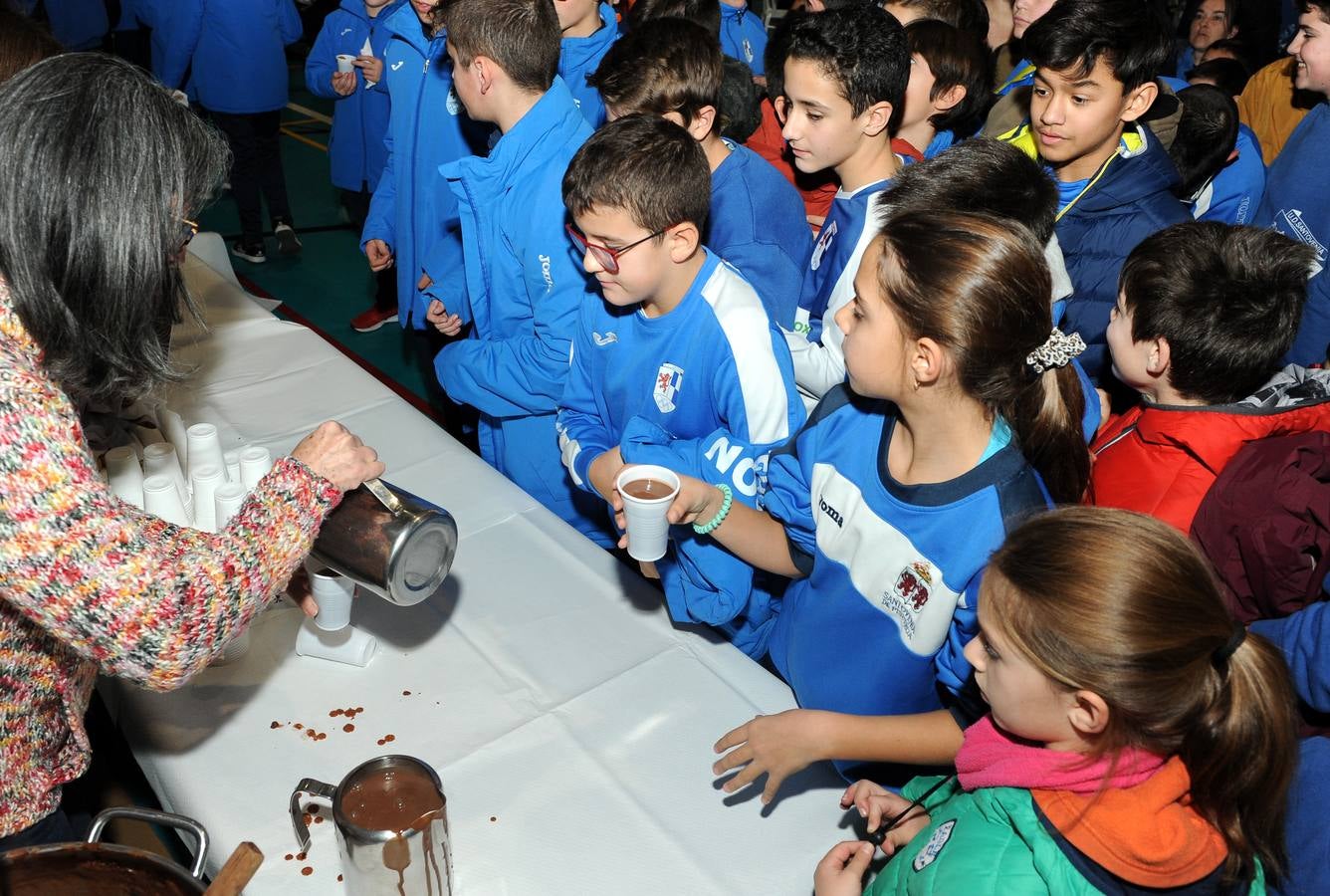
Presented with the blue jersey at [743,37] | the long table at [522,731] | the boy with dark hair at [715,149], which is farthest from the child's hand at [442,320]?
the blue jersey at [743,37]

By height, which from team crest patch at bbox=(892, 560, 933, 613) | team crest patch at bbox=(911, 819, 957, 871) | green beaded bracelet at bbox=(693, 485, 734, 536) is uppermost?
team crest patch at bbox=(892, 560, 933, 613)

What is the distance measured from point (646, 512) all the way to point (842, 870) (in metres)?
0.59

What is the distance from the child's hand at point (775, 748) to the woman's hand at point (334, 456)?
72 cm

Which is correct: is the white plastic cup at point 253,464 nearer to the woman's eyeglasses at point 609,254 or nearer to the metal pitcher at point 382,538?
the metal pitcher at point 382,538

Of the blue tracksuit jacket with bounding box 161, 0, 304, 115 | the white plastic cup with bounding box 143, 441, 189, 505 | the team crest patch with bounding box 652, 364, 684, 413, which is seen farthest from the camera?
the blue tracksuit jacket with bounding box 161, 0, 304, 115

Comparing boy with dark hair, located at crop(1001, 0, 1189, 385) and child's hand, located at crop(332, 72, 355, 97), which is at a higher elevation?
boy with dark hair, located at crop(1001, 0, 1189, 385)

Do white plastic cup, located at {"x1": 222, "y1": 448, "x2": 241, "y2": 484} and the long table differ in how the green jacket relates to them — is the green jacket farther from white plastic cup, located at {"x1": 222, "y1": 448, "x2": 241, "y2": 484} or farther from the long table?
white plastic cup, located at {"x1": 222, "y1": 448, "x2": 241, "y2": 484}

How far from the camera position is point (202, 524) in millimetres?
1828

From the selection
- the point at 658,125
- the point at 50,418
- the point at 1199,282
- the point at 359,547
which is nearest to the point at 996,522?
the point at 1199,282

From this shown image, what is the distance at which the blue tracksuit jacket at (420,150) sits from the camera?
11.0 feet

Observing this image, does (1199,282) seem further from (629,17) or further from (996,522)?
(629,17)

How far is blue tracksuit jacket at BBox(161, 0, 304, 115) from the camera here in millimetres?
5555

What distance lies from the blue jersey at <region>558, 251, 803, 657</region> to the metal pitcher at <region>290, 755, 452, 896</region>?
2.33 ft

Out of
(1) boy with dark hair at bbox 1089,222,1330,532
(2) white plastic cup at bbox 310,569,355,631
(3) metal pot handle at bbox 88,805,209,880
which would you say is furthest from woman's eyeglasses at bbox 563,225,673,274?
(3) metal pot handle at bbox 88,805,209,880
